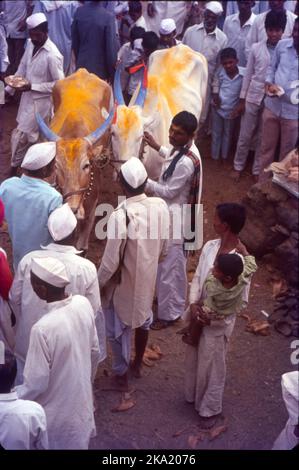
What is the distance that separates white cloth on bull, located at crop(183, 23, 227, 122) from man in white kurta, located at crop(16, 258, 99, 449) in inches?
240

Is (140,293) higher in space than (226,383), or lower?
higher

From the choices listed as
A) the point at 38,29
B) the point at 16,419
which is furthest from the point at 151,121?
the point at 16,419

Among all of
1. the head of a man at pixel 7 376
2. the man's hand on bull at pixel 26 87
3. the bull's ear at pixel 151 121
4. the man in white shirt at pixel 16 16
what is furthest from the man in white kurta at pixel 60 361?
the man in white shirt at pixel 16 16

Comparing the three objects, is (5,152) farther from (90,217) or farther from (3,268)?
(3,268)

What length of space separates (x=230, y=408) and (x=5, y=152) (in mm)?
5348

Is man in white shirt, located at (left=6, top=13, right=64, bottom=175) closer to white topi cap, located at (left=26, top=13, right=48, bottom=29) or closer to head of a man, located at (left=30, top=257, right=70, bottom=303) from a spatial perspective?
white topi cap, located at (left=26, top=13, right=48, bottom=29)

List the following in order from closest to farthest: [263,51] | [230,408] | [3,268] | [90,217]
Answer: [3,268] < [230,408] < [90,217] < [263,51]

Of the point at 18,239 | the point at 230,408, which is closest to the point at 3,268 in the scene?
the point at 18,239

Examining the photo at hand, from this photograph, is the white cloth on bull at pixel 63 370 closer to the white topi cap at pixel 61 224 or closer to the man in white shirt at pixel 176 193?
the white topi cap at pixel 61 224

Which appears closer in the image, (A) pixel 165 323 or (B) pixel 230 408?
(B) pixel 230 408

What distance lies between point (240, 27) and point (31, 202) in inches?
219

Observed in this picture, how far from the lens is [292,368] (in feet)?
20.5

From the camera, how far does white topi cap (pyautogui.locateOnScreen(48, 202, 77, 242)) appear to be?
15.4 feet

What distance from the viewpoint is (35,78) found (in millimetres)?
8312
